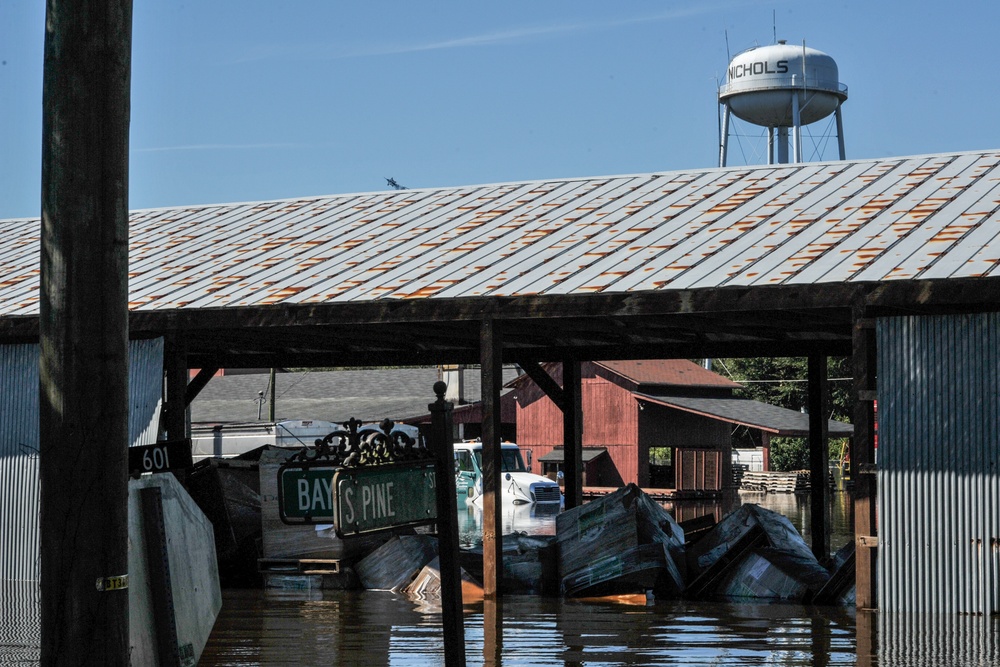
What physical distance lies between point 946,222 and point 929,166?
11.4 ft

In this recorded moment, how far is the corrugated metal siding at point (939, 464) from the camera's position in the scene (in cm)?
1246

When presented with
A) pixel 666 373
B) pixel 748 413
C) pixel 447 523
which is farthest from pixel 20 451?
pixel 748 413

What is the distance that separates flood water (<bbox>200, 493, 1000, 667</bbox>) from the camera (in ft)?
35.5

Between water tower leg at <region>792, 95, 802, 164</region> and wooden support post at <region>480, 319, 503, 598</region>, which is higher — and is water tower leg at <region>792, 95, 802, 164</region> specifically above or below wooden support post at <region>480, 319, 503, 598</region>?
above

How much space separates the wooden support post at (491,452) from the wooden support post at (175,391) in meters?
4.14

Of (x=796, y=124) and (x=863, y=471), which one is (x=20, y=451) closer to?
(x=863, y=471)

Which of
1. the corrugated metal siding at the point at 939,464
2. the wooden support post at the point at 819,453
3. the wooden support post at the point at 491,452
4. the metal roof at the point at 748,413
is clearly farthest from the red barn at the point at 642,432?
the corrugated metal siding at the point at 939,464

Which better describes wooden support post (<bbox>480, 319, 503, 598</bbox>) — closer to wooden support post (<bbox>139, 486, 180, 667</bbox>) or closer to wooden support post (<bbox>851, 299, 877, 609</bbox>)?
wooden support post (<bbox>851, 299, 877, 609</bbox>)

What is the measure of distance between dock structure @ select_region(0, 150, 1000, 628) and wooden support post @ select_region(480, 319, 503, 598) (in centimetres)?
4

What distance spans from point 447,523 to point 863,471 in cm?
851

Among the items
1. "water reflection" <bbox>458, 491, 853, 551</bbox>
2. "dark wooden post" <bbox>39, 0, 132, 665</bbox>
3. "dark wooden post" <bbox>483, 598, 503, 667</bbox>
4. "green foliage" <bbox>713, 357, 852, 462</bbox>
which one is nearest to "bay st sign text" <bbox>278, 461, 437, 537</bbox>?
"dark wooden post" <bbox>39, 0, 132, 665</bbox>

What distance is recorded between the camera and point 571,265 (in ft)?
49.5

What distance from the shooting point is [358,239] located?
1831 cm

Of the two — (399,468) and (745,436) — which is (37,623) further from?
(745,436)
